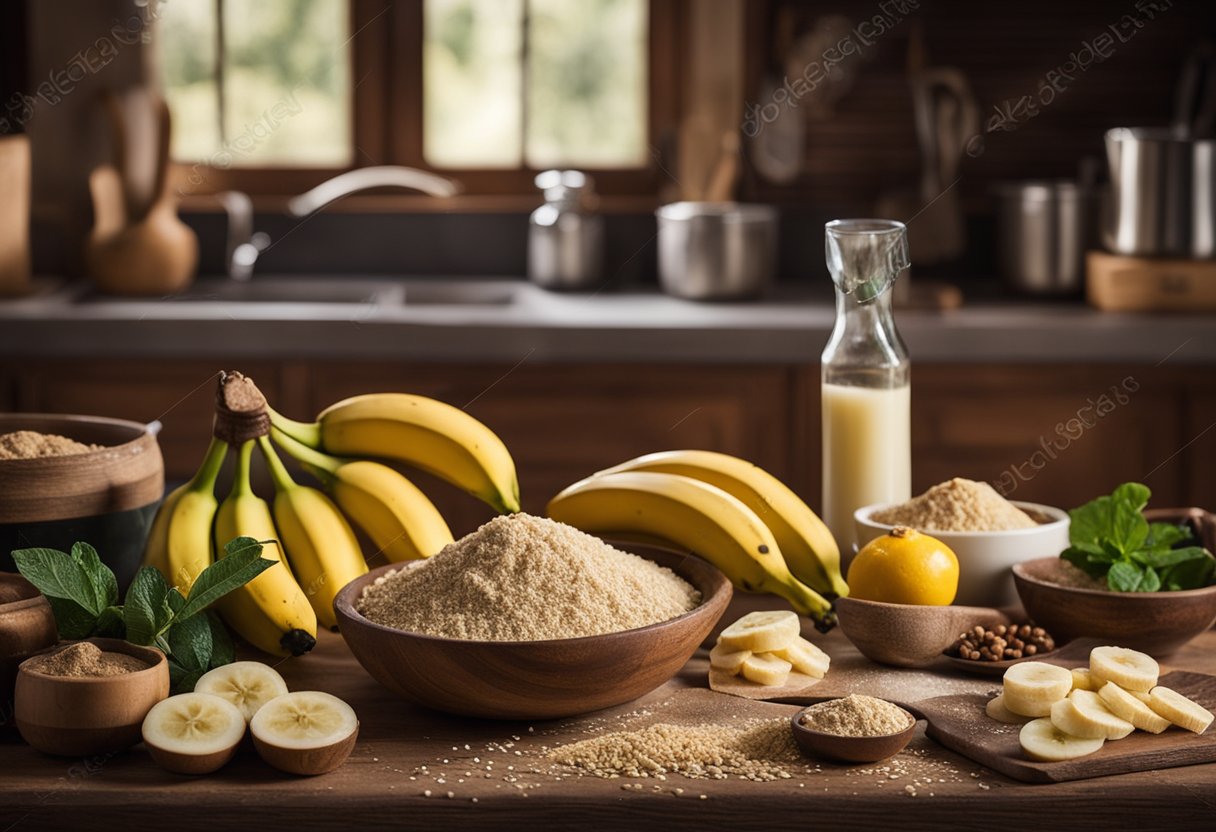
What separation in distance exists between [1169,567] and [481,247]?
2459 millimetres

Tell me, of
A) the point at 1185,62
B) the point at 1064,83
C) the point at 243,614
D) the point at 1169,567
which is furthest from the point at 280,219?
the point at 1169,567

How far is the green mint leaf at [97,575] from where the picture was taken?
113 cm

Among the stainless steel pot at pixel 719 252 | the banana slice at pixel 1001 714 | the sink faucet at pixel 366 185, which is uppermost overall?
the sink faucet at pixel 366 185

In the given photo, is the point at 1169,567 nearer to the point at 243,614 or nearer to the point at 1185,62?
the point at 243,614

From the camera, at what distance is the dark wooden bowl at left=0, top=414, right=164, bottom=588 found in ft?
4.13

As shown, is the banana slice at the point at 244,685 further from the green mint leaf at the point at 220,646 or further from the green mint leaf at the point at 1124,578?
the green mint leaf at the point at 1124,578

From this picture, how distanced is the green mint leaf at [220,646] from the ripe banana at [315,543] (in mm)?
134

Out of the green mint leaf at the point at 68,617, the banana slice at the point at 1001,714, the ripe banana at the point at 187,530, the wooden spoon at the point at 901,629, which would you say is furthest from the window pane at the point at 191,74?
the banana slice at the point at 1001,714

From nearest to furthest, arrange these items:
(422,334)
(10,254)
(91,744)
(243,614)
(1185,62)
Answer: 1. (91,744)
2. (243,614)
3. (422,334)
4. (10,254)
5. (1185,62)

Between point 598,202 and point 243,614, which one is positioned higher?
point 598,202

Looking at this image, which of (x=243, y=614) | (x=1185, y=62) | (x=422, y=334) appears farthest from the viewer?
(x=1185, y=62)

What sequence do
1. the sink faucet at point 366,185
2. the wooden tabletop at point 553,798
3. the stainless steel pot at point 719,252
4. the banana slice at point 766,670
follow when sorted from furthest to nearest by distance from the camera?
the sink faucet at point 366,185 → the stainless steel pot at point 719,252 → the banana slice at point 766,670 → the wooden tabletop at point 553,798

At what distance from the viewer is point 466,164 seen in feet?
11.9

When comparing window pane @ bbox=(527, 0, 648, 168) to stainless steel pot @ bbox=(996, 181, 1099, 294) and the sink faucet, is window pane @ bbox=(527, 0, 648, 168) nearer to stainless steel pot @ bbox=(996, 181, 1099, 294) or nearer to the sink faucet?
the sink faucet
